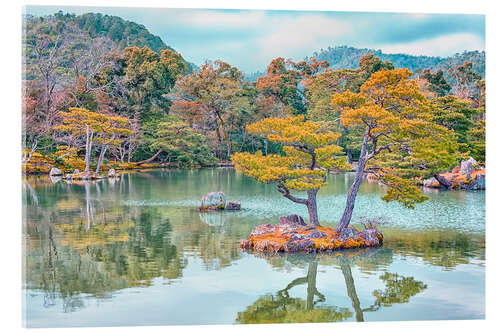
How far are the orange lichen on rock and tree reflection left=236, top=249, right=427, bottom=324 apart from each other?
82 cm

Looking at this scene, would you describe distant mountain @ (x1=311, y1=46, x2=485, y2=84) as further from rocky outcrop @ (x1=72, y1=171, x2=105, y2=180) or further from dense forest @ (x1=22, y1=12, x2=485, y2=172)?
rocky outcrop @ (x1=72, y1=171, x2=105, y2=180)

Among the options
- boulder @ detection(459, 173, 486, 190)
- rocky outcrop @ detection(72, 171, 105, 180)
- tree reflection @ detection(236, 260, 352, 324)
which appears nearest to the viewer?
tree reflection @ detection(236, 260, 352, 324)

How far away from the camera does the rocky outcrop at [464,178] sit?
22969 mm

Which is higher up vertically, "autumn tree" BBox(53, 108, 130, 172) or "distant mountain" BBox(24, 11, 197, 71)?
"distant mountain" BBox(24, 11, 197, 71)

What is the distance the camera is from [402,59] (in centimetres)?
2312

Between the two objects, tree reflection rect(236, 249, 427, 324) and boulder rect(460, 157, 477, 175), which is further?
boulder rect(460, 157, 477, 175)

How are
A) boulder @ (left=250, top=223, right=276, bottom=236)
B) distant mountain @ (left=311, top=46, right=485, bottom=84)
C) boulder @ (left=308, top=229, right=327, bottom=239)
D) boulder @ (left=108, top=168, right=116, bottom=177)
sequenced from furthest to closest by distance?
1. boulder @ (left=108, top=168, right=116, bottom=177)
2. distant mountain @ (left=311, top=46, right=485, bottom=84)
3. boulder @ (left=250, top=223, right=276, bottom=236)
4. boulder @ (left=308, top=229, right=327, bottom=239)

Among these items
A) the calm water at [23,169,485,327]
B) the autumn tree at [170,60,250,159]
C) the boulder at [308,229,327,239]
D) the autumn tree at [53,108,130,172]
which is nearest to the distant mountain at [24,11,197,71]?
the autumn tree at [170,60,250,159]

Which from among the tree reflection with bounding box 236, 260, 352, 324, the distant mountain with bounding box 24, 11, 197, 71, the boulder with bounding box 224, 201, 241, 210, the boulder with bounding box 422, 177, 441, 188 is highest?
the distant mountain with bounding box 24, 11, 197, 71

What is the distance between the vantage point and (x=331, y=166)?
12852mm

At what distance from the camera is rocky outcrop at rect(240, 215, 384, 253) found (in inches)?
457

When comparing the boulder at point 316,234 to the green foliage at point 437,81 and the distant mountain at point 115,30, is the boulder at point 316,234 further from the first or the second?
the green foliage at point 437,81
